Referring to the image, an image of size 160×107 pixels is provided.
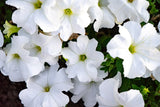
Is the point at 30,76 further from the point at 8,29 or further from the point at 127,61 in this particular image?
the point at 127,61

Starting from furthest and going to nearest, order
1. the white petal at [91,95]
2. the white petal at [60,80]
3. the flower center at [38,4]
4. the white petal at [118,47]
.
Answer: the white petal at [91,95] < the white petal at [60,80] < the flower center at [38,4] < the white petal at [118,47]

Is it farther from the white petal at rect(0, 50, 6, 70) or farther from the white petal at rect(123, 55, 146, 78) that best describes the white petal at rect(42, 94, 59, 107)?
the white petal at rect(123, 55, 146, 78)

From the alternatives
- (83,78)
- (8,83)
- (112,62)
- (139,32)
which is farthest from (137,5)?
(8,83)

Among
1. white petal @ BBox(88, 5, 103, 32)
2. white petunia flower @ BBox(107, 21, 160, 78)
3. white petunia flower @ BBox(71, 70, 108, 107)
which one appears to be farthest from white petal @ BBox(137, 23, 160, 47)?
white petunia flower @ BBox(71, 70, 108, 107)

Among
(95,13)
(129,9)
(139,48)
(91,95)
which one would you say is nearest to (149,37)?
(139,48)

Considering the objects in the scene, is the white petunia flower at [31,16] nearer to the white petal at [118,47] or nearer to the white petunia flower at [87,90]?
the white petal at [118,47]

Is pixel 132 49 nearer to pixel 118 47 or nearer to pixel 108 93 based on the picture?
pixel 118 47

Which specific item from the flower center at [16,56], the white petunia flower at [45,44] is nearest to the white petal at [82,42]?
the white petunia flower at [45,44]
